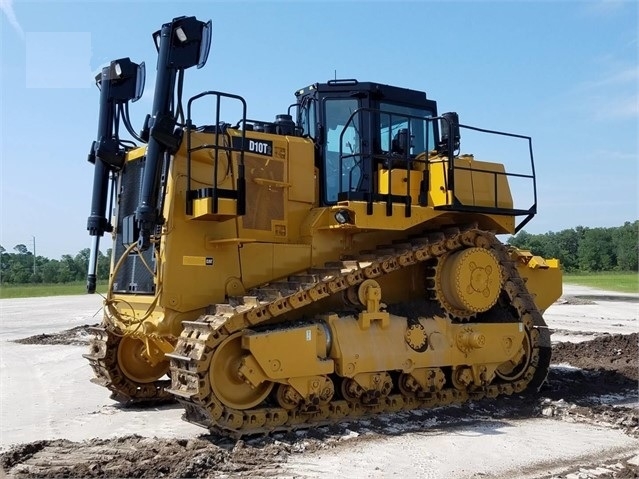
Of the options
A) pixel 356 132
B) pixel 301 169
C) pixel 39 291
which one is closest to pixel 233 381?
pixel 301 169

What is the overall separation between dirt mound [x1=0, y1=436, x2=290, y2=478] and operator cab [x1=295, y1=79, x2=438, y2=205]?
382cm

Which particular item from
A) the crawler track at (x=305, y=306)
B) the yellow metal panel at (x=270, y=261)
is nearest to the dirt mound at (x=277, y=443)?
the crawler track at (x=305, y=306)

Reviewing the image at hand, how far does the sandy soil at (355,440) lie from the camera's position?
6406mm

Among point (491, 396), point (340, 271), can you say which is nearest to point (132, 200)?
point (340, 271)

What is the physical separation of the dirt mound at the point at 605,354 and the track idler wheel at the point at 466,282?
152 inches

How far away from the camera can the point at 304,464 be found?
6570mm

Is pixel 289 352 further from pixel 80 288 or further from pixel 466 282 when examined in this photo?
pixel 80 288

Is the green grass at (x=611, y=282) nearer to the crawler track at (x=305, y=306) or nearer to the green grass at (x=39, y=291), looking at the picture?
the green grass at (x=39, y=291)

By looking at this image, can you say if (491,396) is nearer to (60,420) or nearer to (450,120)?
(450,120)

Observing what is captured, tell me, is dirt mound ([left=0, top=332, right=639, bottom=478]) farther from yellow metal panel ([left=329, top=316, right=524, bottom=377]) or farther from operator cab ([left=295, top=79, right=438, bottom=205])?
operator cab ([left=295, top=79, right=438, bottom=205])

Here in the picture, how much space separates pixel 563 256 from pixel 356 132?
7691cm

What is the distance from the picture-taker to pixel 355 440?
24.3 ft

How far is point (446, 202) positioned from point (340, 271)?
2.00m

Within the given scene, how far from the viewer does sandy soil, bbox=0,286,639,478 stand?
21.0ft
